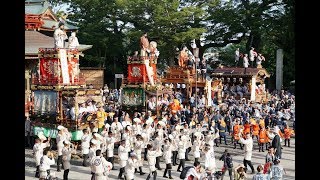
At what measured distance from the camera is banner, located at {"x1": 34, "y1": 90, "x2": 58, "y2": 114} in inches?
654

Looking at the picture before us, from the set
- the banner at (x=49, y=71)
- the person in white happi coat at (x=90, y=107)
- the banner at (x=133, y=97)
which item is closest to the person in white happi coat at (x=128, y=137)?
the person in white happi coat at (x=90, y=107)

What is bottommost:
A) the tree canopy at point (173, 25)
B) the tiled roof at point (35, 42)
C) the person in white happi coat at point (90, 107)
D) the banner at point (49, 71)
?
the person in white happi coat at point (90, 107)

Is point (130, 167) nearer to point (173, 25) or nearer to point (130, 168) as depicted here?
point (130, 168)

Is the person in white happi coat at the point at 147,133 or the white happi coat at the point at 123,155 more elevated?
the person in white happi coat at the point at 147,133

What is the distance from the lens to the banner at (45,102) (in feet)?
54.5

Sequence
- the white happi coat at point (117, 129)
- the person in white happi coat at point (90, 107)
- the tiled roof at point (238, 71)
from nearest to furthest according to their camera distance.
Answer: the white happi coat at point (117, 129) → the person in white happi coat at point (90, 107) → the tiled roof at point (238, 71)

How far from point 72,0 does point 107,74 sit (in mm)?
7909

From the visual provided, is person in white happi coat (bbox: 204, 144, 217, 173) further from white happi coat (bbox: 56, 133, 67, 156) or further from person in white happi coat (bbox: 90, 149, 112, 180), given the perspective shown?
white happi coat (bbox: 56, 133, 67, 156)

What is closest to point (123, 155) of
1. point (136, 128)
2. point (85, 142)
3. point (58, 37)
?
point (85, 142)

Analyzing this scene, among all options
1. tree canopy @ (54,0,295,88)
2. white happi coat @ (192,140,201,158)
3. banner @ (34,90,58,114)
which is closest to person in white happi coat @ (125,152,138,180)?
white happi coat @ (192,140,201,158)

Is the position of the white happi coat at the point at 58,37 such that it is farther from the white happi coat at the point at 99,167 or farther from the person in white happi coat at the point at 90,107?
the white happi coat at the point at 99,167

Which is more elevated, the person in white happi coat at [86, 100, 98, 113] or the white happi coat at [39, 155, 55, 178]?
the person in white happi coat at [86, 100, 98, 113]

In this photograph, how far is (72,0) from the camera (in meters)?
41.0
